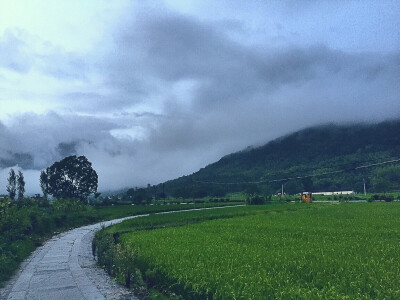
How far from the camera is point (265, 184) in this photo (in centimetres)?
13938

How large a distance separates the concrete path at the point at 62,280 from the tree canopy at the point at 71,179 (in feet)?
251

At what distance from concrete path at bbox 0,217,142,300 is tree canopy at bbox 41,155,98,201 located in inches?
3015

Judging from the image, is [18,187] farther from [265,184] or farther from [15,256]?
[15,256]

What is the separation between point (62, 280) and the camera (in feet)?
36.0

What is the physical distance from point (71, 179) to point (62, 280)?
83663 millimetres

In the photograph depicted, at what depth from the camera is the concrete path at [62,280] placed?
9414mm

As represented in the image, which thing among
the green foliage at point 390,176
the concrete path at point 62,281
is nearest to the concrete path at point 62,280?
the concrete path at point 62,281

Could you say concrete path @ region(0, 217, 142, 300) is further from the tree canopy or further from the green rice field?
the tree canopy

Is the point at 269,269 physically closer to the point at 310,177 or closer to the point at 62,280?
the point at 62,280

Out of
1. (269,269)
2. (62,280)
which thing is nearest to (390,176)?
(269,269)

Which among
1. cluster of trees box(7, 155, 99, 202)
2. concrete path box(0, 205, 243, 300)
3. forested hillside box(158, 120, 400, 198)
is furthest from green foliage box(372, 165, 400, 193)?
concrete path box(0, 205, 243, 300)

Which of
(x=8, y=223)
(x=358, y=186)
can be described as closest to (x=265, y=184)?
(x=358, y=186)

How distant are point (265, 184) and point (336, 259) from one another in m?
132

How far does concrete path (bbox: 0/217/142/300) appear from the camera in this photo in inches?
371
